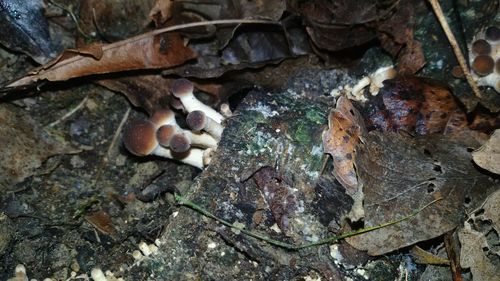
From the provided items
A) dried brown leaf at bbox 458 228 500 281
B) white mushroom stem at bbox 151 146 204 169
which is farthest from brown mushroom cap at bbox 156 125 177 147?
dried brown leaf at bbox 458 228 500 281

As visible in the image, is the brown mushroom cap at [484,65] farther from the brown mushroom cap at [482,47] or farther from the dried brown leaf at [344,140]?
the dried brown leaf at [344,140]

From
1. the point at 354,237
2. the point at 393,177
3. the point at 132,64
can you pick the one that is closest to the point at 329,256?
the point at 354,237

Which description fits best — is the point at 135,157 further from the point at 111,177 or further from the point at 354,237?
the point at 354,237

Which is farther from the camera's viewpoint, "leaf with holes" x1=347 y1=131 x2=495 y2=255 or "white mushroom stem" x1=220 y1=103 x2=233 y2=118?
"white mushroom stem" x1=220 y1=103 x2=233 y2=118

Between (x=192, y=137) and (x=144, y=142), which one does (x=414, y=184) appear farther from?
(x=144, y=142)

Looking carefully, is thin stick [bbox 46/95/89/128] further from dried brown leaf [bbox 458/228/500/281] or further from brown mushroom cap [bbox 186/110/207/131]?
dried brown leaf [bbox 458/228/500/281]

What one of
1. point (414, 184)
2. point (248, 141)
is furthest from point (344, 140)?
point (248, 141)
